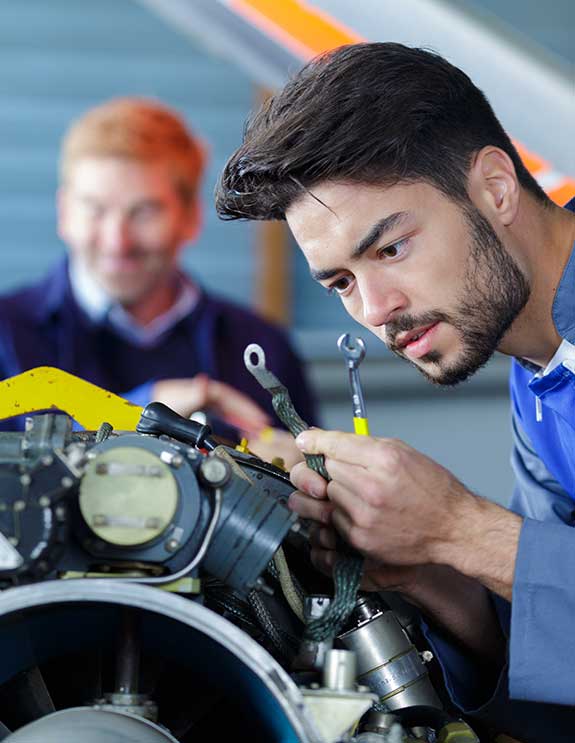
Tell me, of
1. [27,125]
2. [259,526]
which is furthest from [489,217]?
[27,125]

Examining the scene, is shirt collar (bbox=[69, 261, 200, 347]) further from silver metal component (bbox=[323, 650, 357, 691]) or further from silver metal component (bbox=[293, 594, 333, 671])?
silver metal component (bbox=[323, 650, 357, 691])

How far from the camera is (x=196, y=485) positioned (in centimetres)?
73

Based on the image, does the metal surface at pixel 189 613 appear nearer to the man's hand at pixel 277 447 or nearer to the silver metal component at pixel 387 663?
the silver metal component at pixel 387 663

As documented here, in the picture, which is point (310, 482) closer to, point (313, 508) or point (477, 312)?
point (313, 508)

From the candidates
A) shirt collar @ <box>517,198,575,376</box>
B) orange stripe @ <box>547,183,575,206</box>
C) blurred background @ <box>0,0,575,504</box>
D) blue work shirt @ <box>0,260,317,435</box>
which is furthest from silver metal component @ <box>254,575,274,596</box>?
blurred background @ <box>0,0,575,504</box>

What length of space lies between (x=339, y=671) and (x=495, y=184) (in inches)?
21.9

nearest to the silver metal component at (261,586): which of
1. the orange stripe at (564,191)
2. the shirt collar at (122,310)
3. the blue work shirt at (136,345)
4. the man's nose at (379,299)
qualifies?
the man's nose at (379,299)

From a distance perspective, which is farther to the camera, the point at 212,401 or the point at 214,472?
the point at 212,401

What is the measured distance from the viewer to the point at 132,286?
102 inches

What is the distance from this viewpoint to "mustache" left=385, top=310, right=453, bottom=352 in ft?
3.26

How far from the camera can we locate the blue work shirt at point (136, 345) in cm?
239

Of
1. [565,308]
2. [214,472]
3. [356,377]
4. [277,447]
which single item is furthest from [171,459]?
[277,447]

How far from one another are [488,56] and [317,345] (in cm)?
215

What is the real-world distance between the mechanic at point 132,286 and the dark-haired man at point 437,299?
1365 millimetres
